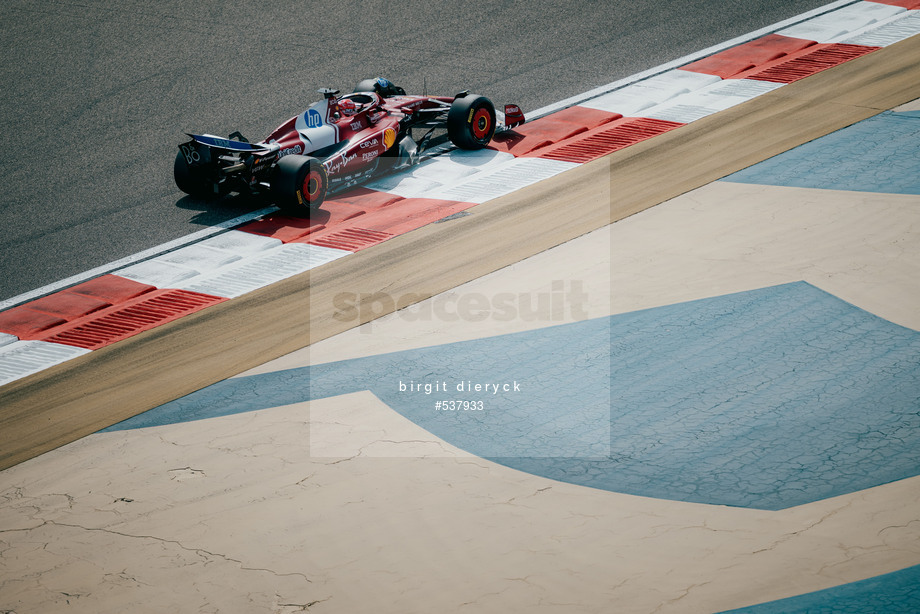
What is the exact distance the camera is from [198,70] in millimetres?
15258

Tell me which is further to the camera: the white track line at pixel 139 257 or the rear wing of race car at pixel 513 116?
the rear wing of race car at pixel 513 116

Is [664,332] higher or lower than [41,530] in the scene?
higher

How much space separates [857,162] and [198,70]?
10.5 meters

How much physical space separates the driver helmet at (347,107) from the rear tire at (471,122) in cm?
129

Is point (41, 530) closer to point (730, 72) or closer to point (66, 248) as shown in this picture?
point (66, 248)

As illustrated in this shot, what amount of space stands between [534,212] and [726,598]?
20.2 ft

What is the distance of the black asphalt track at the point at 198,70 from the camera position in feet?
37.1

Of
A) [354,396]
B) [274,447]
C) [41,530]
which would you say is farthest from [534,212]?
[41,530]

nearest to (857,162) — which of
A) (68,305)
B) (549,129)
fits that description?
(549,129)

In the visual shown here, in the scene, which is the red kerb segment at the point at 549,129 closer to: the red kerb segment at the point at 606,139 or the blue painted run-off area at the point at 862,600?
the red kerb segment at the point at 606,139

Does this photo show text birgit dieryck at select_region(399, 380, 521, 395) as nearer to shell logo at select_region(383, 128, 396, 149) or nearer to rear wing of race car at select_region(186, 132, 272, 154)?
rear wing of race car at select_region(186, 132, 272, 154)

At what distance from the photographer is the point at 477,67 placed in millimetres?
14758

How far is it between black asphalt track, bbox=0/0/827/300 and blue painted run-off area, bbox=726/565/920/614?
320 inches

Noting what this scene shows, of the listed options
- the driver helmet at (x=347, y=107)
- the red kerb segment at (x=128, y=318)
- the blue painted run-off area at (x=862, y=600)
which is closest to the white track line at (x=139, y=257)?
the red kerb segment at (x=128, y=318)
